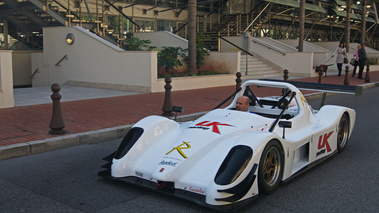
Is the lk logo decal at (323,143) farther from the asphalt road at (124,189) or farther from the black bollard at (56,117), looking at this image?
the black bollard at (56,117)

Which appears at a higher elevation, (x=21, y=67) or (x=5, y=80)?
(x=21, y=67)

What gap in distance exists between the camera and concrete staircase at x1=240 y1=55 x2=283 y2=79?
21.2 metres

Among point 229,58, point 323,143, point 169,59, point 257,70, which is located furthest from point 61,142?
point 257,70

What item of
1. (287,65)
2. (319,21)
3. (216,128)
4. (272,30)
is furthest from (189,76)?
(319,21)

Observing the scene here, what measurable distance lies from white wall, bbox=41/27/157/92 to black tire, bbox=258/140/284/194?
32.6 ft

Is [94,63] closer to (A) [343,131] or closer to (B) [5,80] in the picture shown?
(B) [5,80]

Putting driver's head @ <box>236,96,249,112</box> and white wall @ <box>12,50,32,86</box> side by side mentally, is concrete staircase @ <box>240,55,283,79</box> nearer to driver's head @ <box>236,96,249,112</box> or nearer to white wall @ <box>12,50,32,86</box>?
white wall @ <box>12,50,32,86</box>

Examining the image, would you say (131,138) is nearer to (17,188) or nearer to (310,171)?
(17,188)

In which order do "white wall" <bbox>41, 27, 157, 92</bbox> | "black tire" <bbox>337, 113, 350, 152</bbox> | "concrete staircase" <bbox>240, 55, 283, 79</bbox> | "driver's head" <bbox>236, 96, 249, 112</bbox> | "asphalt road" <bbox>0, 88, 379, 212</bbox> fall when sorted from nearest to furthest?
"asphalt road" <bbox>0, 88, 379, 212</bbox>
"driver's head" <bbox>236, 96, 249, 112</bbox>
"black tire" <bbox>337, 113, 350, 152</bbox>
"white wall" <bbox>41, 27, 157, 92</bbox>
"concrete staircase" <bbox>240, 55, 283, 79</bbox>

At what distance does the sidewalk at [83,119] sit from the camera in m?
7.18

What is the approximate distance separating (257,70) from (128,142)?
58.2ft

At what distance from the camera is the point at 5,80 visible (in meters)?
10.8

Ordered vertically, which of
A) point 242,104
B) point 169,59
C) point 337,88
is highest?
point 169,59

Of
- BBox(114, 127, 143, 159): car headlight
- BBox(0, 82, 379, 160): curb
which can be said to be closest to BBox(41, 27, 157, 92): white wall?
BBox(0, 82, 379, 160): curb
